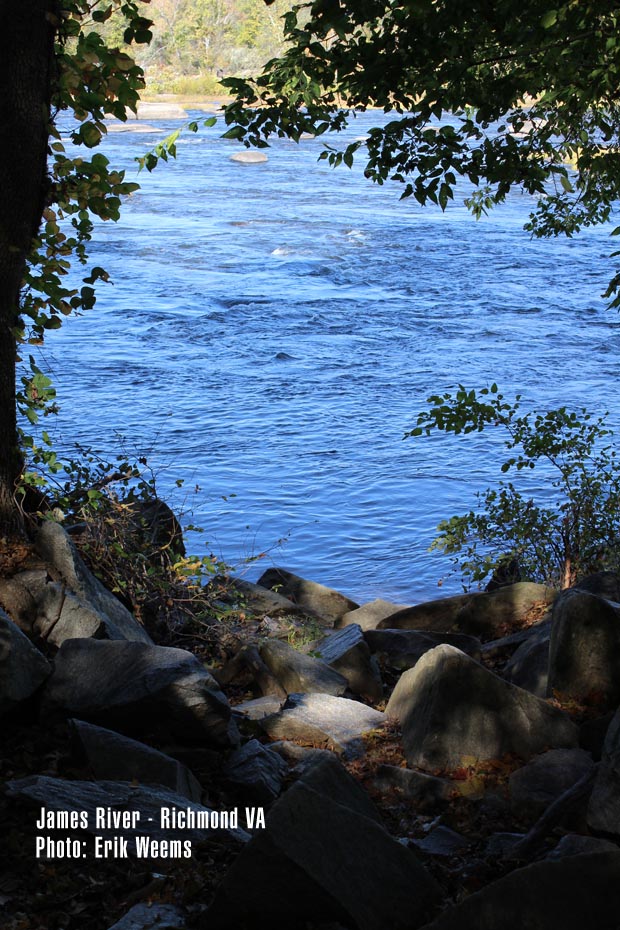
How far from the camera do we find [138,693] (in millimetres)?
4641

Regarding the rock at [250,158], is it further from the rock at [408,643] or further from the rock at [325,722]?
the rock at [325,722]

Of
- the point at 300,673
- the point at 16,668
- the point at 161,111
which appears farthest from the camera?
the point at 161,111

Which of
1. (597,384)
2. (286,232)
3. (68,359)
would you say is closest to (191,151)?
(286,232)

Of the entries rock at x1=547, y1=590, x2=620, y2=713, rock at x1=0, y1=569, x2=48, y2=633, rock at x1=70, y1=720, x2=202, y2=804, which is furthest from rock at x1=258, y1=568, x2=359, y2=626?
rock at x1=70, y1=720, x2=202, y2=804

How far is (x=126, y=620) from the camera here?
244 inches

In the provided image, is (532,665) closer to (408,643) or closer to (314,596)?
(408,643)

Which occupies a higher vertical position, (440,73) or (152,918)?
(440,73)

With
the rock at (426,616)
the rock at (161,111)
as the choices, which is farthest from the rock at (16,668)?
the rock at (161,111)

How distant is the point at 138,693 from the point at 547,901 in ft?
7.49

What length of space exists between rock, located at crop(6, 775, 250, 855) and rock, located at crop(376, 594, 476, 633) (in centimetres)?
457

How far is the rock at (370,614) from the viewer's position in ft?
29.7

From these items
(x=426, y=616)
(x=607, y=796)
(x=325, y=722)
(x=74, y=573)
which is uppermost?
(x=607, y=796)

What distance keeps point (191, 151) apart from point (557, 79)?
37.5 meters

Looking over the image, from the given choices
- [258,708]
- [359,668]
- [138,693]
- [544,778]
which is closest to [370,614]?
[359,668]
